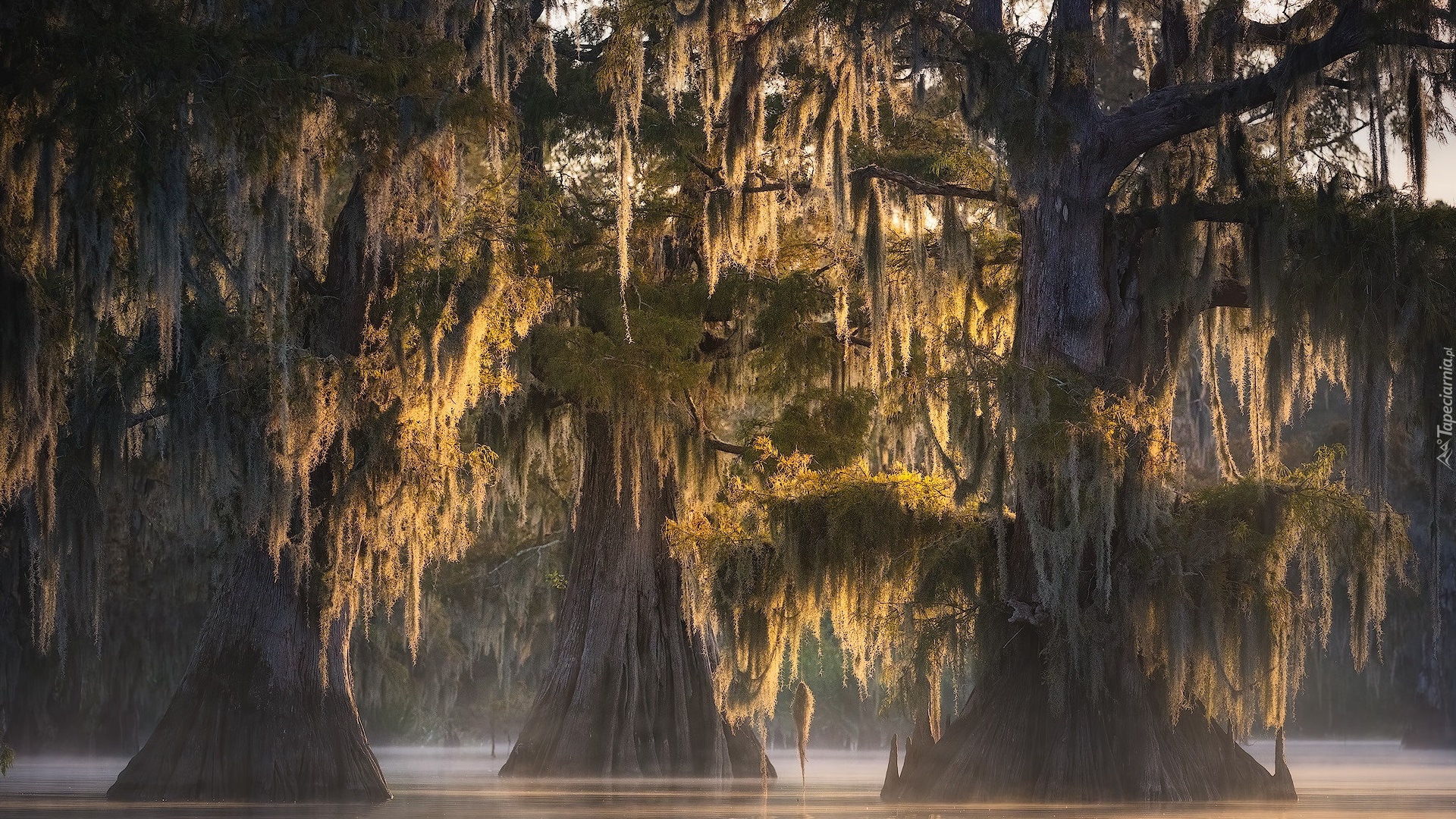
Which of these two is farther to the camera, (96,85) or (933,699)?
(933,699)

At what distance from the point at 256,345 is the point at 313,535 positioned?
8.29ft

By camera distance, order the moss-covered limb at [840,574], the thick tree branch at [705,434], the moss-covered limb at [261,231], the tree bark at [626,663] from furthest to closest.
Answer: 1. the thick tree branch at [705,434]
2. the tree bark at [626,663]
3. the moss-covered limb at [840,574]
4. the moss-covered limb at [261,231]

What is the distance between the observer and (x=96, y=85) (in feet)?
42.1

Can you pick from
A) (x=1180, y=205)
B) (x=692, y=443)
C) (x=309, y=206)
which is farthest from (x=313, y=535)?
(x=1180, y=205)

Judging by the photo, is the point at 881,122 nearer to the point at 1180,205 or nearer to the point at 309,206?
the point at 1180,205

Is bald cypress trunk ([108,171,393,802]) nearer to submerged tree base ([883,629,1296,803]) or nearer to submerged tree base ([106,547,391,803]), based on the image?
submerged tree base ([106,547,391,803])

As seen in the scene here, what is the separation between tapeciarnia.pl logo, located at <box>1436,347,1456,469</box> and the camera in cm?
1597

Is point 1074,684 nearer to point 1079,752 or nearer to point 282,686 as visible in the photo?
point 1079,752

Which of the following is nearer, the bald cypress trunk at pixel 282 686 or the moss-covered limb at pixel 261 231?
the moss-covered limb at pixel 261 231

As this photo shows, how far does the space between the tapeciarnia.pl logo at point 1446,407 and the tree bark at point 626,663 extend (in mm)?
9779

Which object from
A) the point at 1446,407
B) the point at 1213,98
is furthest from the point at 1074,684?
the point at 1213,98

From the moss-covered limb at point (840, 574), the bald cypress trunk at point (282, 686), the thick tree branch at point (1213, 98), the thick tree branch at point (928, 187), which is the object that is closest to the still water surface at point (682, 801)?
the bald cypress trunk at point (282, 686)

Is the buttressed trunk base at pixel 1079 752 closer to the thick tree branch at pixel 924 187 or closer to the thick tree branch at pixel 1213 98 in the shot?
the thick tree branch at pixel 924 187

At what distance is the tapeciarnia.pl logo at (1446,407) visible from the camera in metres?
16.0
